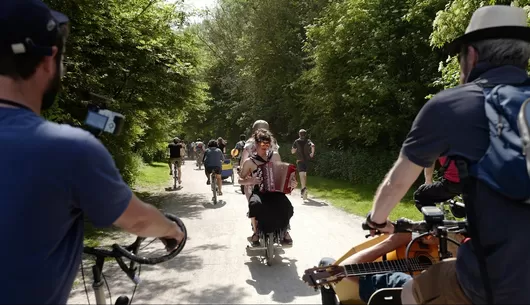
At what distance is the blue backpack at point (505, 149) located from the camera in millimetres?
1557

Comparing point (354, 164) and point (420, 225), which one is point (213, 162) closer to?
point (354, 164)

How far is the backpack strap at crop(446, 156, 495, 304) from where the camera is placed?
166cm

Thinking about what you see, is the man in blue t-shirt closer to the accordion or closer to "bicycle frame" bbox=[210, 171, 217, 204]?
the accordion

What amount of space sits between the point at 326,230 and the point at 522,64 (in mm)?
6762

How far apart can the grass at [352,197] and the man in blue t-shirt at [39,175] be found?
8.26 meters

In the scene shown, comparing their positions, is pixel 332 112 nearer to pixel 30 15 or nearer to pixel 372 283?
pixel 372 283

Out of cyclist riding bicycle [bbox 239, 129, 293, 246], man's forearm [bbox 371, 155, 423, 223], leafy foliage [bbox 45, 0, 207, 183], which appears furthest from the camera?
leafy foliage [bbox 45, 0, 207, 183]

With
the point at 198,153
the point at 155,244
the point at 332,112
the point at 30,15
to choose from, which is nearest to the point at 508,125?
the point at 30,15

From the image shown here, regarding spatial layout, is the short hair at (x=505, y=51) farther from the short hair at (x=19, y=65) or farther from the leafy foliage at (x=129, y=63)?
the leafy foliage at (x=129, y=63)

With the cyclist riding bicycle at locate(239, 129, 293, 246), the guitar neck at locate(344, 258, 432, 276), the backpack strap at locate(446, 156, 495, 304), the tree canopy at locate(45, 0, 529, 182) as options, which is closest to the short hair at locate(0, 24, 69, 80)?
the tree canopy at locate(45, 0, 529, 182)

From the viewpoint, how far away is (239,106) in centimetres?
3384

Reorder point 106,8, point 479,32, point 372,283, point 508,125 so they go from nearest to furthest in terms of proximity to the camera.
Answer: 1. point 508,125
2. point 479,32
3. point 372,283
4. point 106,8

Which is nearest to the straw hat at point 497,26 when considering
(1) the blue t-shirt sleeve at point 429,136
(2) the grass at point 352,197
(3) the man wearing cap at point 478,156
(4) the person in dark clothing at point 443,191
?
(3) the man wearing cap at point 478,156

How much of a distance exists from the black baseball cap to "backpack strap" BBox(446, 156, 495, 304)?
166cm
